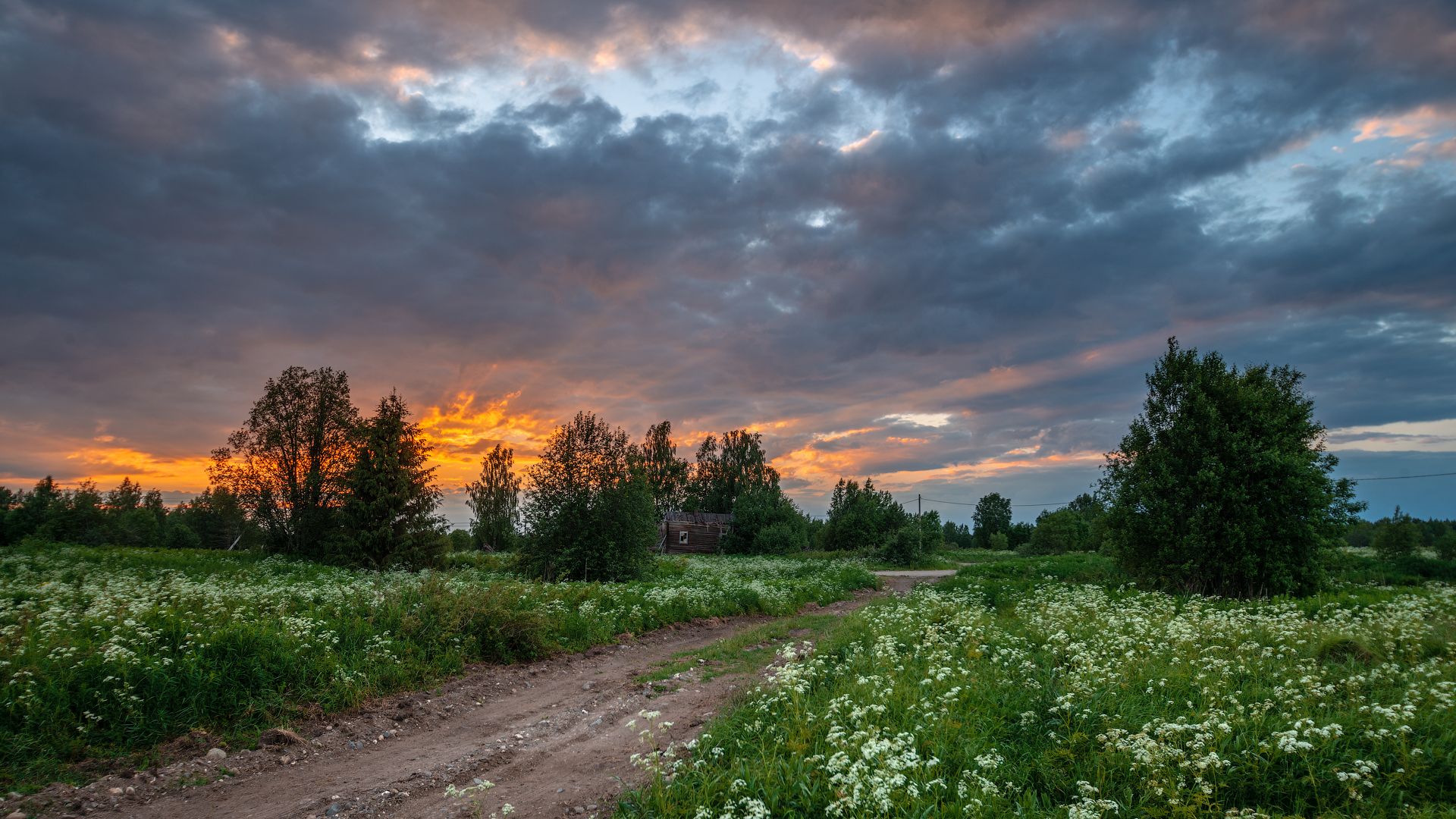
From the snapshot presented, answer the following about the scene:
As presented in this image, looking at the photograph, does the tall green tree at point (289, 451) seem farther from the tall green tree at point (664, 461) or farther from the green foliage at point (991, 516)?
the green foliage at point (991, 516)

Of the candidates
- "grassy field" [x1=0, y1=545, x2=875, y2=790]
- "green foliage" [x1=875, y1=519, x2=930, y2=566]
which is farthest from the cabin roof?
"grassy field" [x1=0, y1=545, x2=875, y2=790]

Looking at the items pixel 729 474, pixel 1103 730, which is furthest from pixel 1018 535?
pixel 1103 730

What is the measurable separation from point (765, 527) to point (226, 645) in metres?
61.7

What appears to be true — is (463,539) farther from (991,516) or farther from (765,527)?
(991,516)

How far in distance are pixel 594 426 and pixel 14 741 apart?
21868 mm

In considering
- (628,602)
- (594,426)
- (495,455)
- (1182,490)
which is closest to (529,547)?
(594,426)

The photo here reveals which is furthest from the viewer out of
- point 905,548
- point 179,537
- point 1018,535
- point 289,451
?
point 1018,535

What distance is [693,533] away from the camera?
76.2m

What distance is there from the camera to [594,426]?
28.7 meters

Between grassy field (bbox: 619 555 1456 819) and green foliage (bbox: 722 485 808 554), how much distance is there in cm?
5538

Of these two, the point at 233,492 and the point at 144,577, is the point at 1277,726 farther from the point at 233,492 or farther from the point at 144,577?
the point at 233,492

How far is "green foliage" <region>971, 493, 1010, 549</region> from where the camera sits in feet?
390

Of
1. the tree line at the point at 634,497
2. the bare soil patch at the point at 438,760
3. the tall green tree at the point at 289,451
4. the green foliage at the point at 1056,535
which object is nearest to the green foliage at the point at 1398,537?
the tree line at the point at 634,497

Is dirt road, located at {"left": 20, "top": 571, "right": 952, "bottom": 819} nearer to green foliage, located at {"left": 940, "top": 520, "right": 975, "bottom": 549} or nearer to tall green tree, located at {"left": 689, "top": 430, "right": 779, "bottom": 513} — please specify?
tall green tree, located at {"left": 689, "top": 430, "right": 779, "bottom": 513}
